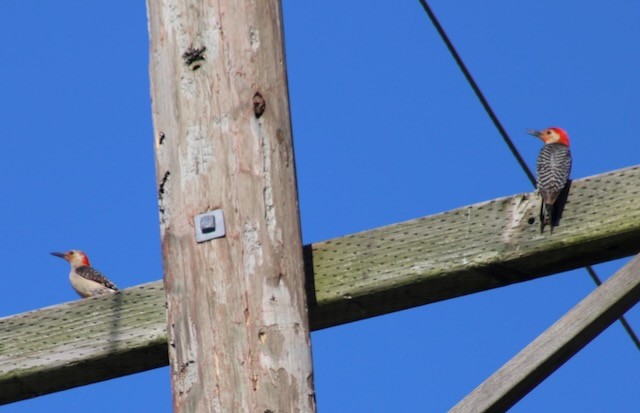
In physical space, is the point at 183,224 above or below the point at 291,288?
above

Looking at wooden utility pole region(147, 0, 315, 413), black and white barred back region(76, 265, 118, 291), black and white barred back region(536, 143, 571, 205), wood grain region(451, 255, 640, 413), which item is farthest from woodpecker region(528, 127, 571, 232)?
black and white barred back region(76, 265, 118, 291)

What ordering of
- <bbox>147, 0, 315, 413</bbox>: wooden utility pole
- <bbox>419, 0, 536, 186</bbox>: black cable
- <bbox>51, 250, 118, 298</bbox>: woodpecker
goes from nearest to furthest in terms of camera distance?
1. <bbox>147, 0, 315, 413</bbox>: wooden utility pole
2. <bbox>419, 0, 536, 186</bbox>: black cable
3. <bbox>51, 250, 118, 298</bbox>: woodpecker

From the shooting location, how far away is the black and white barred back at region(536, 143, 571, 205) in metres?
3.79

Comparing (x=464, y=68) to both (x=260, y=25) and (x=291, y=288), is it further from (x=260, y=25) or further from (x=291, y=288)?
(x=291, y=288)

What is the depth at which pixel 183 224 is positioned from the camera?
3.57m

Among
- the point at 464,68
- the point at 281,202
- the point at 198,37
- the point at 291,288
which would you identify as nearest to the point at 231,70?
the point at 198,37

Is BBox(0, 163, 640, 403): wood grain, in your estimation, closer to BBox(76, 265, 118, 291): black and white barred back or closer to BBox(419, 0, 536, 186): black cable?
BBox(419, 0, 536, 186): black cable

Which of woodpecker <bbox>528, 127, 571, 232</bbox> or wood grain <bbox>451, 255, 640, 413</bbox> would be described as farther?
woodpecker <bbox>528, 127, 571, 232</bbox>

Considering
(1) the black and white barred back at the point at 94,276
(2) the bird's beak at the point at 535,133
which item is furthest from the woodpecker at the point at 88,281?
(2) the bird's beak at the point at 535,133

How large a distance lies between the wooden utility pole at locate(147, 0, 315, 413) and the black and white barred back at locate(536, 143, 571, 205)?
0.78m

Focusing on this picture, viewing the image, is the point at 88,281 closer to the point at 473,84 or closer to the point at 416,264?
the point at 473,84

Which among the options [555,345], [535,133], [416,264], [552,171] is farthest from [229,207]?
[535,133]

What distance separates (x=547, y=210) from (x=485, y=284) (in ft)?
0.95

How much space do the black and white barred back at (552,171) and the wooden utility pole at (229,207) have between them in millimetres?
782
